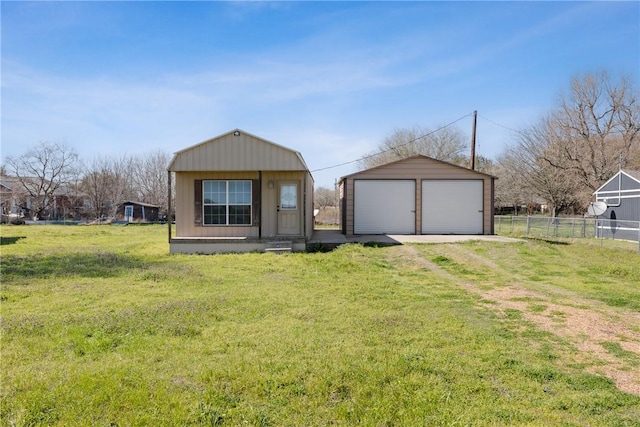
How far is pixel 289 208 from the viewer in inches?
509

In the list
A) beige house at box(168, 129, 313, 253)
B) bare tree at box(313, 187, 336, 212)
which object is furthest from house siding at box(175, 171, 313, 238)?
bare tree at box(313, 187, 336, 212)

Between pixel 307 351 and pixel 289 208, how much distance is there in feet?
30.7

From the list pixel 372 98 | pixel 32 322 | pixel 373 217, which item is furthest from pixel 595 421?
pixel 372 98

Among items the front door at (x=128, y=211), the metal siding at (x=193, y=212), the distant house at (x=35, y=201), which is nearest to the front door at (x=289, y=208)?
the metal siding at (x=193, y=212)

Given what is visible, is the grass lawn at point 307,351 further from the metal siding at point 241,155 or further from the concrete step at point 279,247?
the metal siding at point 241,155

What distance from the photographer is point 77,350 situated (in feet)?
12.1

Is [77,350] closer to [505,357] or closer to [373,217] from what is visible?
[505,357]

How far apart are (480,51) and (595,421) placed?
38.3 feet

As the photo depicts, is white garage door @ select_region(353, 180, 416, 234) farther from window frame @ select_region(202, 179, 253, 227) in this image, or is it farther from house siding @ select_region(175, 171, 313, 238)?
window frame @ select_region(202, 179, 253, 227)

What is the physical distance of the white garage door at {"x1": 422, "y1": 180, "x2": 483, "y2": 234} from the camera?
15.7m

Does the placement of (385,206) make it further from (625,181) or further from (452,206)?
(625,181)

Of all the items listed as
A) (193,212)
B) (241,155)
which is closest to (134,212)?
(193,212)

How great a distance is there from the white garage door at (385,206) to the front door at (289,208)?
371cm

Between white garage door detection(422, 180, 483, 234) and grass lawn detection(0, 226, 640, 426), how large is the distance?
7976 mm
